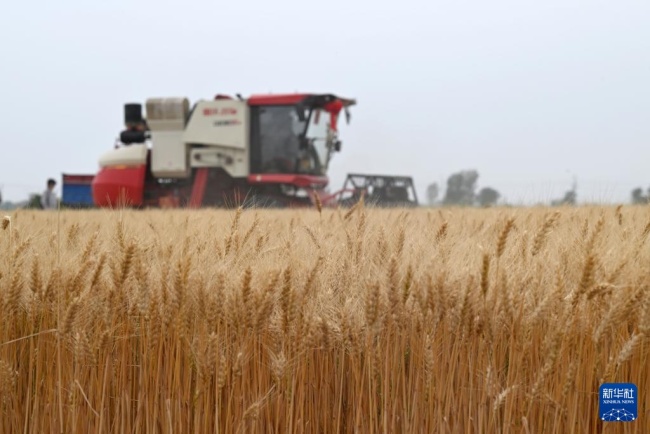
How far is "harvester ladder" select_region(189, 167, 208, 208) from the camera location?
13125mm

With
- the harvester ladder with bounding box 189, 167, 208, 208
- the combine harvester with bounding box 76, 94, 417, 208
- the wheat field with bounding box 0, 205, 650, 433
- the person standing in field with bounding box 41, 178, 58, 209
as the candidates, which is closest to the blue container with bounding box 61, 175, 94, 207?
the person standing in field with bounding box 41, 178, 58, 209

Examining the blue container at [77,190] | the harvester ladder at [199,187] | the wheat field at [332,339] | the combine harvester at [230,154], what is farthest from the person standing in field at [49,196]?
the wheat field at [332,339]

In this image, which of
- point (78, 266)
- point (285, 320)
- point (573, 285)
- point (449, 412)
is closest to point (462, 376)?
point (449, 412)

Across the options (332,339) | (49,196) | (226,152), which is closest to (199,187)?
(226,152)

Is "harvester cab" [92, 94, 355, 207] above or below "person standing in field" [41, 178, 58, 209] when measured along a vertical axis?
above

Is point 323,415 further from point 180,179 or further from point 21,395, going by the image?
point 180,179

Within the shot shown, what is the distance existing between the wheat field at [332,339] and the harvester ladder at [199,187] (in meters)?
11.4

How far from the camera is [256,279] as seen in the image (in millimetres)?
1604

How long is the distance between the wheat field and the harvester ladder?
448 inches

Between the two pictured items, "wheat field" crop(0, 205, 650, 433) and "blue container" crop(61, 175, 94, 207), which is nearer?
"wheat field" crop(0, 205, 650, 433)

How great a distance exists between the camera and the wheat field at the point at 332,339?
1.54m

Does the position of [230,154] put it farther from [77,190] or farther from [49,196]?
[77,190]

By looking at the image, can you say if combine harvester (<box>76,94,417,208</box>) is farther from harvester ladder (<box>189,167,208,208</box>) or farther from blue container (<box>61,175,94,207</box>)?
blue container (<box>61,175,94,207</box>)

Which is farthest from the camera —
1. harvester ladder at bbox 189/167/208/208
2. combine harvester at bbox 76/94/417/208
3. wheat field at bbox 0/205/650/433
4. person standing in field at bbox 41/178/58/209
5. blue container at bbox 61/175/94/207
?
blue container at bbox 61/175/94/207
